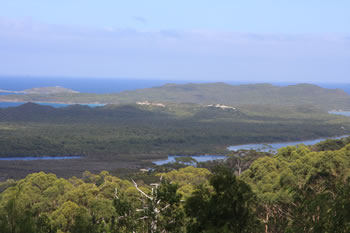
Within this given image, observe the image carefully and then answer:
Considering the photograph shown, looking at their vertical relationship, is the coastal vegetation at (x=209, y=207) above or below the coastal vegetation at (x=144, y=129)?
above

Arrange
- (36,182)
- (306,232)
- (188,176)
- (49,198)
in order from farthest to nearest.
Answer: (188,176), (36,182), (49,198), (306,232)

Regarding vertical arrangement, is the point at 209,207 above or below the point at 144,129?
above

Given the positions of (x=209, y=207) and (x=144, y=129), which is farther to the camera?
(x=144, y=129)

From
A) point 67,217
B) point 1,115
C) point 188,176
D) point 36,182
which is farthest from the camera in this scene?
point 1,115

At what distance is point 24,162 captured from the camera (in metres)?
69.2

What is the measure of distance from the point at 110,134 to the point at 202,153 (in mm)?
24273

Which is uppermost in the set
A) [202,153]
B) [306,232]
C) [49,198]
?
[306,232]

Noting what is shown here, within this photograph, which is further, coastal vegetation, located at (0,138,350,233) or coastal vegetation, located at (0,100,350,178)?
coastal vegetation, located at (0,100,350,178)

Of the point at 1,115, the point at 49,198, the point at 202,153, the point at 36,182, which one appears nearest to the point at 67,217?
the point at 49,198

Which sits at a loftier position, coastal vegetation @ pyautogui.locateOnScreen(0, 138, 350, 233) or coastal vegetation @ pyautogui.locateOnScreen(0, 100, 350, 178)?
coastal vegetation @ pyautogui.locateOnScreen(0, 138, 350, 233)

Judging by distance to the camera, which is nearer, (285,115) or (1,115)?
(1,115)

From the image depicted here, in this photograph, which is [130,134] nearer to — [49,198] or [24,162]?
[24,162]

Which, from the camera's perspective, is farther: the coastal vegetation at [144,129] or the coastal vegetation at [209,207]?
the coastal vegetation at [144,129]

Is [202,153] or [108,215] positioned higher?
[108,215]
